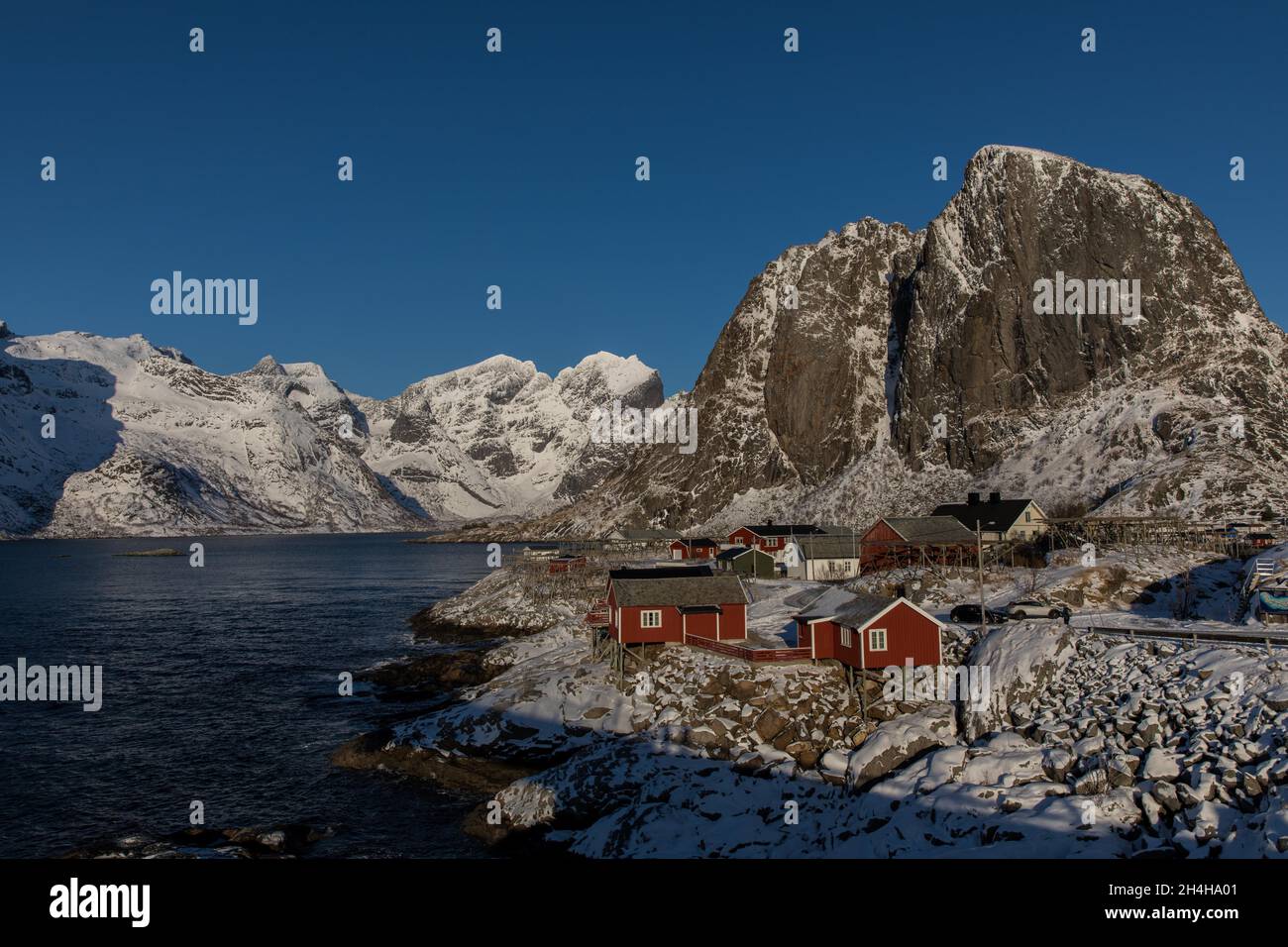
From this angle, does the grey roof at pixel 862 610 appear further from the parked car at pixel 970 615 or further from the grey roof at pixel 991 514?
the grey roof at pixel 991 514

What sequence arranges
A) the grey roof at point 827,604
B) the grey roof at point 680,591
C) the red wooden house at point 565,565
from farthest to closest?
the red wooden house at point 565,565, the grey roof at point 680,591, the grey roof at point 827,604

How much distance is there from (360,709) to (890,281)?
163082 millimetres

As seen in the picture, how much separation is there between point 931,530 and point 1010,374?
270 feet

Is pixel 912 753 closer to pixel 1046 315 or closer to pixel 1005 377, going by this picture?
pixel 1005 377

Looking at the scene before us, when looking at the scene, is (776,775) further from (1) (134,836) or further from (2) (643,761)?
(1) (134,836)

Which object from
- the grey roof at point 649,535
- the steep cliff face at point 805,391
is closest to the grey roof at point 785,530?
the grey roof at point 649,535

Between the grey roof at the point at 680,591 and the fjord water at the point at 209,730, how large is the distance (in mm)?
14510

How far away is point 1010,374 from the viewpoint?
14412cm

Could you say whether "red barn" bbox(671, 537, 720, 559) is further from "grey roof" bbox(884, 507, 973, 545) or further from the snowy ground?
the snowy ground

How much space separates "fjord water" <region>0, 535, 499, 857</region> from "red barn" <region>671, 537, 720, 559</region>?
3176 cm

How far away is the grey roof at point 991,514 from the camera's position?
80.3m

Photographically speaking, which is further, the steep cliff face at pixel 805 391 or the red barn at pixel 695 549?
the steep cliff face at pixel 805 391

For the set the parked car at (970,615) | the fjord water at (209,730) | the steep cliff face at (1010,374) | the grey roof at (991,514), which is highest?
the steep cliff face at (1010,374)

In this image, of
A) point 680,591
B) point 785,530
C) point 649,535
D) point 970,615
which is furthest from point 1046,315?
point 680,591
